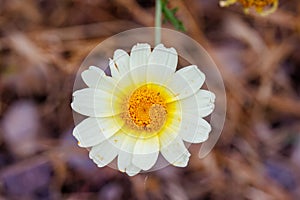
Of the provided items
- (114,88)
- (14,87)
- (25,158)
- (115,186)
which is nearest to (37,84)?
(14,87)

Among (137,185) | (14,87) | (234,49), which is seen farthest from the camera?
(234,49)

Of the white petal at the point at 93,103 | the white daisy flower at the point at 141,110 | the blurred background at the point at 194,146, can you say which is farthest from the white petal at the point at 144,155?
the blurred background at the point at 194,146

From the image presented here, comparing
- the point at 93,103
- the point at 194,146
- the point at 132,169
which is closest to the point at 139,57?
the point at 93,103

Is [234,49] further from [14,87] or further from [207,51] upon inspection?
[14,87]

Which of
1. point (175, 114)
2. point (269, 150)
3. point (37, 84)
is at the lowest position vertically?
point (269, 150)

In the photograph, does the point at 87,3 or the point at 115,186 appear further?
the point at 87,3

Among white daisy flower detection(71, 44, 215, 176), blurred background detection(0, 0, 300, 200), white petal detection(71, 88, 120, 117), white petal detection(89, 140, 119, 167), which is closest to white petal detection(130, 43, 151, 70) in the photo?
white daisy flower detection(71, 44, 215, 176)

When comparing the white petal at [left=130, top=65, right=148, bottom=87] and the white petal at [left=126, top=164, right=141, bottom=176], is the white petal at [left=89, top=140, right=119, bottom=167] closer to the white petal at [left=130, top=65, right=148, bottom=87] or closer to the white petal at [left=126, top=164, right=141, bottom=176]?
the white petal at [left=126, top=164, right=141, bottom=176]
